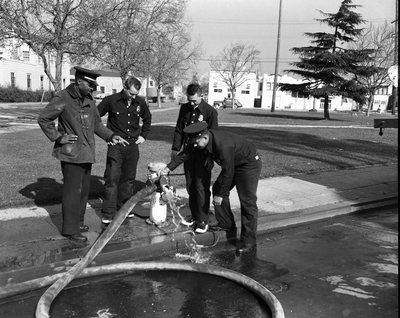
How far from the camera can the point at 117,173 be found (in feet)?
19.6

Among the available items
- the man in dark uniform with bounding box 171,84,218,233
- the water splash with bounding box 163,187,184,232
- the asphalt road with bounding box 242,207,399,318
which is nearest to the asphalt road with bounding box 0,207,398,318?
the asphalt road with bounding box 242,207,399,318

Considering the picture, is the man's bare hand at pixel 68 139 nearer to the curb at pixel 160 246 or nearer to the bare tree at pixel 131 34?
the curb at pixel 160 246

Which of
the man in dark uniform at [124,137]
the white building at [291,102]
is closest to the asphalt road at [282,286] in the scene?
the man in dark uniform at [124,137]

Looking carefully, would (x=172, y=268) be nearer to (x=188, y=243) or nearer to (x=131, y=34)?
(x=188, y=243)

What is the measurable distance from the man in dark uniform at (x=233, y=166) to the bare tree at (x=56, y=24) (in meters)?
14.4

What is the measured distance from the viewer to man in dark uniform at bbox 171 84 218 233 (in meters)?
5.80

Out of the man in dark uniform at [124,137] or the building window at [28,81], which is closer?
the man in dark uniform at [124,137]

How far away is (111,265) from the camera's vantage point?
4.67 meters

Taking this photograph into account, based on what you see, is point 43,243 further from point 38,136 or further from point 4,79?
point 4,79

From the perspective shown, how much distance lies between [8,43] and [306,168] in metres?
15.4

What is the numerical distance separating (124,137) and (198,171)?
1.19 m

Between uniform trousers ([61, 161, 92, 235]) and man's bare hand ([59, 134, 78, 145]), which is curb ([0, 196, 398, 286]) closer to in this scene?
uniform trousers ([61, 161, 92, 235])

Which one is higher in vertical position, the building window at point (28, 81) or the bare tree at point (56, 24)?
the bare tree at point (56, 24)

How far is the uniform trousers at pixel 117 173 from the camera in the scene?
5.89m
